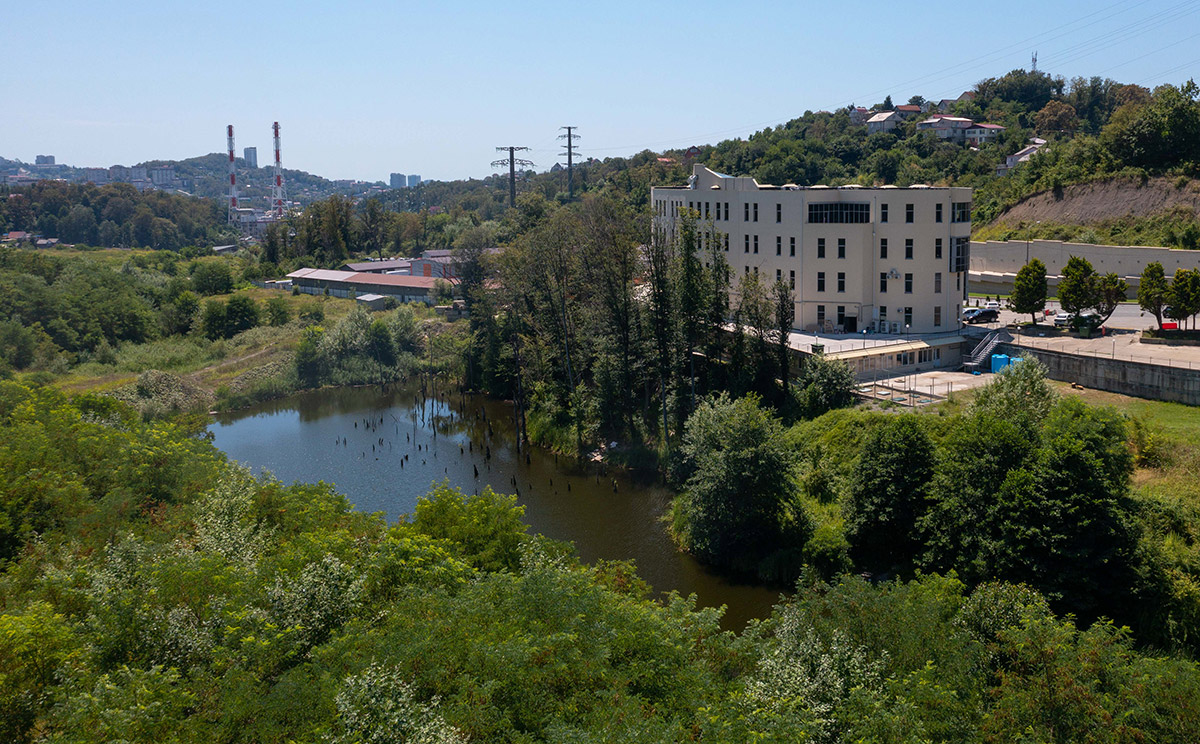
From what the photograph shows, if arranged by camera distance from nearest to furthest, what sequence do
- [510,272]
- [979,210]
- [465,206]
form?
[510,272] < [979,210] < [465,206]

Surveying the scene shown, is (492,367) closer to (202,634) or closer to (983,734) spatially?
(202,634)

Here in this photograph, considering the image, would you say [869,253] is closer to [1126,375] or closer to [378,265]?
[1126,375]

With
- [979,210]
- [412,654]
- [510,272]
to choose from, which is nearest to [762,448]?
[412,654]

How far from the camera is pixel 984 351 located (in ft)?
116

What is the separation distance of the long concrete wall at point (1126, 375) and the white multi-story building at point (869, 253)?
5936 millimetres

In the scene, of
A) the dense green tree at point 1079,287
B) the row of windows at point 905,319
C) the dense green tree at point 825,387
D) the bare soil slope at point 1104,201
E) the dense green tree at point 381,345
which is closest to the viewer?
the dense green tree at point 825,387

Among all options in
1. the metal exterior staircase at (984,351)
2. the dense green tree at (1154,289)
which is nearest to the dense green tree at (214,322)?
the metal exterior staircase at (984,351)

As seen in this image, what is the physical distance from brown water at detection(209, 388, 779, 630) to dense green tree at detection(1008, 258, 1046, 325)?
58.8ft

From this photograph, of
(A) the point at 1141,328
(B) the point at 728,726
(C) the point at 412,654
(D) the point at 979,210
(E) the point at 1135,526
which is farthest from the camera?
(D) the point at 979,210

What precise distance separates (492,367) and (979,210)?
3711cm

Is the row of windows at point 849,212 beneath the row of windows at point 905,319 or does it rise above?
above

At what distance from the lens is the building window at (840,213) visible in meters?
39.0

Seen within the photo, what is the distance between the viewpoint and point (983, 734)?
42.2ft

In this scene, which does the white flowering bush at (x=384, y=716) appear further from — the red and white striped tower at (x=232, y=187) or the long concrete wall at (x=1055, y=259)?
the red and white striped tower at (x=232, y=187)
